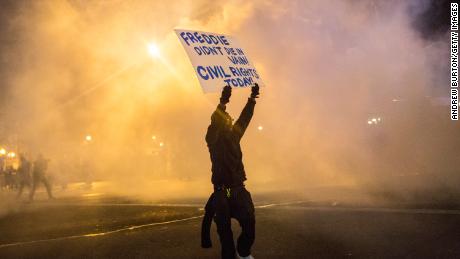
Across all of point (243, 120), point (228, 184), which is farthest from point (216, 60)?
point (228, 184)

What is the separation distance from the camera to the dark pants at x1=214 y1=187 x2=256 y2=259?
3.89 meters

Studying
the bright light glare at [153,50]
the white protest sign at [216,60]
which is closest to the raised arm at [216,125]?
the white protest sign at [216,60]

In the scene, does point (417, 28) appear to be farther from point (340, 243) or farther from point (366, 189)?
point (340, 243)

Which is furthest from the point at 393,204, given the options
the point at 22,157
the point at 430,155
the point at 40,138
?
the point at 40,138

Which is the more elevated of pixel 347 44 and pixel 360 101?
pixel 347 44

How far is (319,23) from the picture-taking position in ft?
39.7

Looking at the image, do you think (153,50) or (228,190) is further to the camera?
(153,50)

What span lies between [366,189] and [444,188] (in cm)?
159

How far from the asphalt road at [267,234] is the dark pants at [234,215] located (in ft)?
2.89

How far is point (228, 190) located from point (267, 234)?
2085 millimetres

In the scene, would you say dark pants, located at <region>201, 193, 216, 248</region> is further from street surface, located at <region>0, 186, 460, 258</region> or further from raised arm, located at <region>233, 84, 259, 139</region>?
street surface, located at <region>0, 186, 460, 258</region>

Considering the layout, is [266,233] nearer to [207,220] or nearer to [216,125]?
[207,220]

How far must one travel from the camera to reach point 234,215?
396 centimetres

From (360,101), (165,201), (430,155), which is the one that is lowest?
(165,201)
